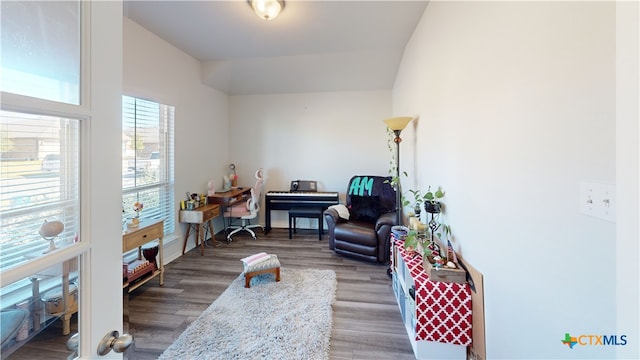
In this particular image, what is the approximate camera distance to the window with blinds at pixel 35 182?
0.45m

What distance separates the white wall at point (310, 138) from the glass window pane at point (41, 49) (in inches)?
161

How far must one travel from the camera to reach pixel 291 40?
3.14m

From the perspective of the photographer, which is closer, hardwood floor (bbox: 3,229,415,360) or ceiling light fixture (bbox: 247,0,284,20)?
hardwood floor (bbox: 3,229,415,360)

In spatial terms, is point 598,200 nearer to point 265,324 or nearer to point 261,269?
point 265,324

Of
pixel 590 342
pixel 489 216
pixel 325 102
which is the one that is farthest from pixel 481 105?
pixel 325 102

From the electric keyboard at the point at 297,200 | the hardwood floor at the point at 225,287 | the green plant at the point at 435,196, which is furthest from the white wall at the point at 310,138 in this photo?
the green plant at the point at 435,196

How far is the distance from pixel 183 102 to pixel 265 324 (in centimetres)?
302

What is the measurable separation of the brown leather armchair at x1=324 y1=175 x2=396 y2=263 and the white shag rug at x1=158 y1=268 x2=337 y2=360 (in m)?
0.64

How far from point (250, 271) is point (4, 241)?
223 cm

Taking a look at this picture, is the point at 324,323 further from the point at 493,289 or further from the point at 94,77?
the point at 94,77

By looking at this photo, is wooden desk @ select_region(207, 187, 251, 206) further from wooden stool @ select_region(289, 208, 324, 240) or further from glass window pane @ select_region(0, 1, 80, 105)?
glass window pane @ select_region(0, 1, 80, 105)

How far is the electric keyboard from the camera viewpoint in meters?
4.18

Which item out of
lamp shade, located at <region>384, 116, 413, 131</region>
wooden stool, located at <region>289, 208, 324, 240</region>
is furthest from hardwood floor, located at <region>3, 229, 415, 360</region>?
lamp shade, located at <region>384, 116, 413, 131</region>

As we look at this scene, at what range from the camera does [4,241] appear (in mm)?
444
